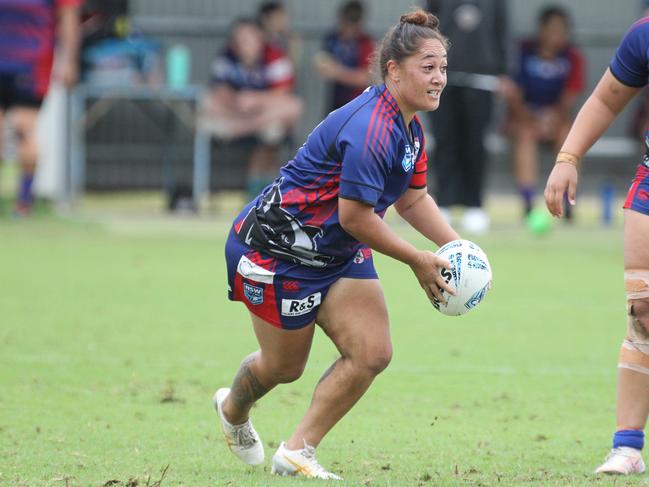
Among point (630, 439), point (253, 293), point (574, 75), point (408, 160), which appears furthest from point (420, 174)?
Result: point (574, 75)

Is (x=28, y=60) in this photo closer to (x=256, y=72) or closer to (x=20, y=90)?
(x=20, y=90)

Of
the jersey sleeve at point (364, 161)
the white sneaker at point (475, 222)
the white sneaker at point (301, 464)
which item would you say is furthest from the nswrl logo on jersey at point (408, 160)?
the white sneaker at point (475, 222)

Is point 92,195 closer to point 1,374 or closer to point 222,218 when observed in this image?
point 222,218

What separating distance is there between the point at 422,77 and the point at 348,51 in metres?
13.3

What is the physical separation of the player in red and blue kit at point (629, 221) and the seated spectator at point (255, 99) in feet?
39.1

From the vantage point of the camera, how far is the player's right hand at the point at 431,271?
17.7ft

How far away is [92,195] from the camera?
2008 cm

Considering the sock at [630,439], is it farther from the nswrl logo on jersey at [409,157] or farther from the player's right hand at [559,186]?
the nswrl logo on jersey at [409,157]

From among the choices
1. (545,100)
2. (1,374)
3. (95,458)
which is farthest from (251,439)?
(545,100)

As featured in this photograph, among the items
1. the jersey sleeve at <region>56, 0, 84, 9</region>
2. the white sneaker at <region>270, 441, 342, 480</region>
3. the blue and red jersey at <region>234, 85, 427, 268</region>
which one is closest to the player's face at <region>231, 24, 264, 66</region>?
the jersey sleeve at <region>56, 0, 84, 9</region>

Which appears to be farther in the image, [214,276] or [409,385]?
[214,276]

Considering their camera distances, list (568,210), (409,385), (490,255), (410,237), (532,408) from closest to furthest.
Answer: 1. (532,408)
2. (409,385)
3. (490,255)
4. (410,237)
5. (568,210)

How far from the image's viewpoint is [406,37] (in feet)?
18.0

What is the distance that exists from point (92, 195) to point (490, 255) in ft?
26.7
